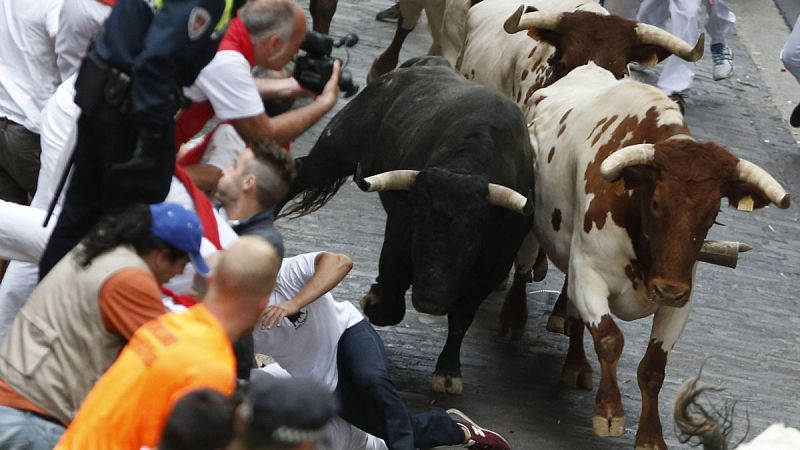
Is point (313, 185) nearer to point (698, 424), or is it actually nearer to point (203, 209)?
point (203, 209)

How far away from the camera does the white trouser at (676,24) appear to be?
42.2ft

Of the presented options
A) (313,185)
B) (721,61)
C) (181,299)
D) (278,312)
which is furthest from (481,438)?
(721,61)

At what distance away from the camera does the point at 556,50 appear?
30.1ft

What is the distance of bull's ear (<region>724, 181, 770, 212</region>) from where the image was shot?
692cm

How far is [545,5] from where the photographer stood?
9828mm

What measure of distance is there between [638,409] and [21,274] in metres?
3.65

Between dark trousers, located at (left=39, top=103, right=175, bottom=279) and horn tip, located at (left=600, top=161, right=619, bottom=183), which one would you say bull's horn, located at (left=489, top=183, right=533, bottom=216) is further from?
dark trousers, located at (left=39, top=103, right=175, bottom=279)

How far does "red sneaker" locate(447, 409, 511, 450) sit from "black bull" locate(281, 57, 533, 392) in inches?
22.9

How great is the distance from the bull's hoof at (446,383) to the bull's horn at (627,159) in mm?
1543

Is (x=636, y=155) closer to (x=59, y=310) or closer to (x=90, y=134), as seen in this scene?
(x=90, y=134)

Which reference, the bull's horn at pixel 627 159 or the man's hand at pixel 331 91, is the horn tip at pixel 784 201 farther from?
the man's hand at pixel 331 91

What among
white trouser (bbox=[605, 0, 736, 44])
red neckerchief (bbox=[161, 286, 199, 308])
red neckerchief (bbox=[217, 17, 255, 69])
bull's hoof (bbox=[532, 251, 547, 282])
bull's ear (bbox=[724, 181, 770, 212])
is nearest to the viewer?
red neckerchief (bbox=[161, 286, 199, 308])

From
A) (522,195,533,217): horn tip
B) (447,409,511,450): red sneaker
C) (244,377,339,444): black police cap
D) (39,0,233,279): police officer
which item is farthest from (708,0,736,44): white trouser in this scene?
(244,377,339,444): black police cap

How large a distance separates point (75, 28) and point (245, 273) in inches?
103
